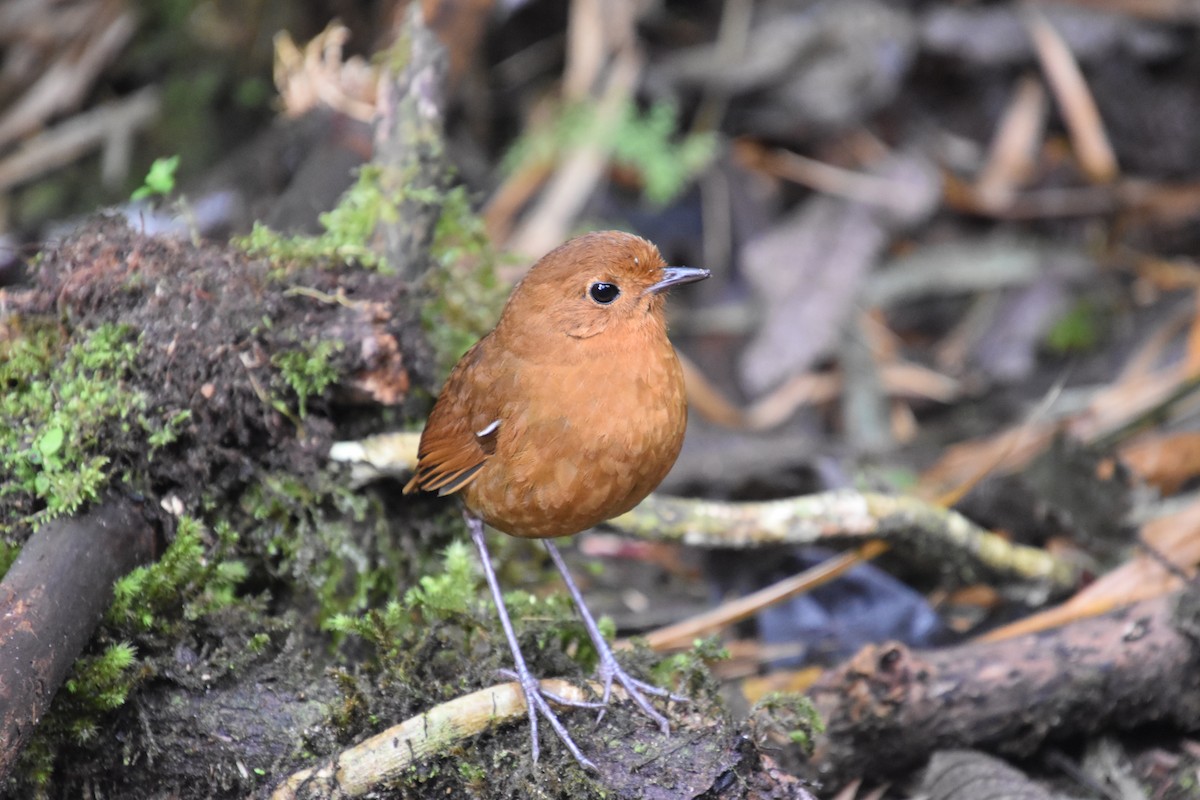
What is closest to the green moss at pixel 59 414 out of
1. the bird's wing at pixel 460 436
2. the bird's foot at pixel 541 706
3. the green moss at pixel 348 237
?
the green moss at pixel 348 237

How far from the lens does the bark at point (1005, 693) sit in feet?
10.8

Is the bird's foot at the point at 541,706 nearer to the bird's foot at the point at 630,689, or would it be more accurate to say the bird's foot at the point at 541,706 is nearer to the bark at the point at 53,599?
the bird's foot at the point at 630,689

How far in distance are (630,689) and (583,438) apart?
2.29 feet

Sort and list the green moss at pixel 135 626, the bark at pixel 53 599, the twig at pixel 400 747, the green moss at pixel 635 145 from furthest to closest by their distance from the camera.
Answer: the green moss at pixel 635 145, the green moss at pixel 135 626, the twig at pixel 400 747, the bark at pixel 53 599

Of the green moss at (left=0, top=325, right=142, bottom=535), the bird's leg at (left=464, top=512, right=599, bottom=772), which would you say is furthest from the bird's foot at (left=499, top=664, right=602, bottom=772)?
the green moss at (left=0, top=325, right=142, bottom=535)

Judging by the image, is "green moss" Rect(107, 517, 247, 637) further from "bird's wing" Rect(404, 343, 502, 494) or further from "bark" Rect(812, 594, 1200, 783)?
"bark" Rect(812, 594, 1200, 783)

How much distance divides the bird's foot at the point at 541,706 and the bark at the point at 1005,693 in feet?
2.60

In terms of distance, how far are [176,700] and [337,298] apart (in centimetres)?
130

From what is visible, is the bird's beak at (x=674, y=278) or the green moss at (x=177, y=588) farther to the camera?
the bird's beak at (x=674, y=278)

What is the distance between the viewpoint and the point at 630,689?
123 inches

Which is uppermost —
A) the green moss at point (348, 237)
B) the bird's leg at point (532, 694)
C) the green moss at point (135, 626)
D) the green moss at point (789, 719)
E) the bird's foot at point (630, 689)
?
the green moss at point (348, 237)

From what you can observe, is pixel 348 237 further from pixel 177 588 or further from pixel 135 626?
pixel 135 626

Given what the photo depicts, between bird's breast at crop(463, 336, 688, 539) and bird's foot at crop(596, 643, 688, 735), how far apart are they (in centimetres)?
39

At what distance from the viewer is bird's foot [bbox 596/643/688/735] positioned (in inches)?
118
